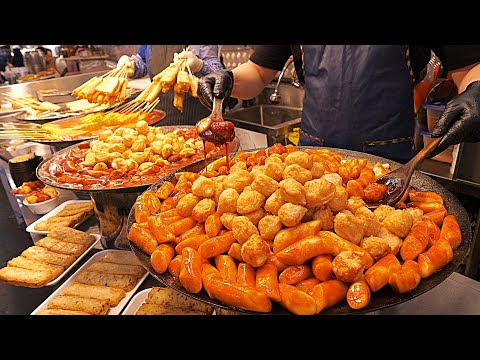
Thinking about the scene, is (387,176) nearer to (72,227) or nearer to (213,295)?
(213,295)

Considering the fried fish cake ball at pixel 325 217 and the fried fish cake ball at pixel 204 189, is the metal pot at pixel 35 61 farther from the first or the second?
the fried fish cake ball at pixel 325 217

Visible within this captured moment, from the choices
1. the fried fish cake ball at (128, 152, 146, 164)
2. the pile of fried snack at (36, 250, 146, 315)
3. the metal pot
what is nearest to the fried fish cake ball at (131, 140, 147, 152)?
the fried fish cake ball at (128, 152, 146, 164)

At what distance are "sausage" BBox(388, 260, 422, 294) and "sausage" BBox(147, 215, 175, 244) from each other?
75 cm

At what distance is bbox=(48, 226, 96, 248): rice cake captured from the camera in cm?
203

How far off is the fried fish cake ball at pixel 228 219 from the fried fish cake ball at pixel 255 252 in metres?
0.15

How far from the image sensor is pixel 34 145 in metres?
3.87

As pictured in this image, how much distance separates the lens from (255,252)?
3.66 feet

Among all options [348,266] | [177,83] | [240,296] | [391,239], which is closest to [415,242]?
[391,239]

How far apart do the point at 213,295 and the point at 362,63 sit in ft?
6.40

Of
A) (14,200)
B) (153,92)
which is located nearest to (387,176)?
(153,92)

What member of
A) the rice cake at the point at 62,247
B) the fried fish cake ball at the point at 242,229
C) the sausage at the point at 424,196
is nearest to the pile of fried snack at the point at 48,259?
the rice cake at the point at 62,247

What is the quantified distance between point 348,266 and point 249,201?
43 cm

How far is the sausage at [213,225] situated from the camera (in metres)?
1.28

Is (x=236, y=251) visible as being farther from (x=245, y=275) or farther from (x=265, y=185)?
(x=265, y=185)
